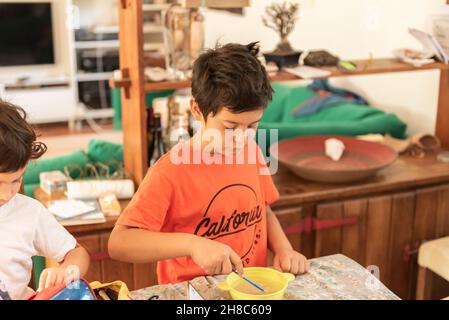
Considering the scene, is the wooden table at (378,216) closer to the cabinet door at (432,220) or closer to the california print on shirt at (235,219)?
the cabinet door at (432,220)

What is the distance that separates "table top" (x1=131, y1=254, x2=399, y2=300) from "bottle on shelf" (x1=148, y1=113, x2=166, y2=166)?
3.48 feet

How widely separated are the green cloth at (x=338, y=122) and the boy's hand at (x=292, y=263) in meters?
1.47

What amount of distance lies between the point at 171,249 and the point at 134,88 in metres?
0.97

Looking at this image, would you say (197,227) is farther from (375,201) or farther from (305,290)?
(375,201)

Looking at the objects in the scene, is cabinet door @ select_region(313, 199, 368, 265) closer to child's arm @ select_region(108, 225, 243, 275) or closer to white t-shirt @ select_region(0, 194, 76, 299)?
child's arm @ select_region(108, 225, 243, 275)

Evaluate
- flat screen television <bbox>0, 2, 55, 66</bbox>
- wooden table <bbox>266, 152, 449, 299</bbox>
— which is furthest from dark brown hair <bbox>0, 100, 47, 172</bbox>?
flat screen television <bbox>0, 2, 55, 66</bbox>

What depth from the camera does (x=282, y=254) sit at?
1.45 m

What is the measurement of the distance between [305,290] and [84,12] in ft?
18.8

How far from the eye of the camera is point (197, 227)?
4.79ft

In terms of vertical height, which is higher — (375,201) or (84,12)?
(84,12)

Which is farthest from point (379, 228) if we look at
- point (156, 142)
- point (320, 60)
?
point (156, 142)

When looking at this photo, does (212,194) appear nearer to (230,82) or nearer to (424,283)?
(230,82)
